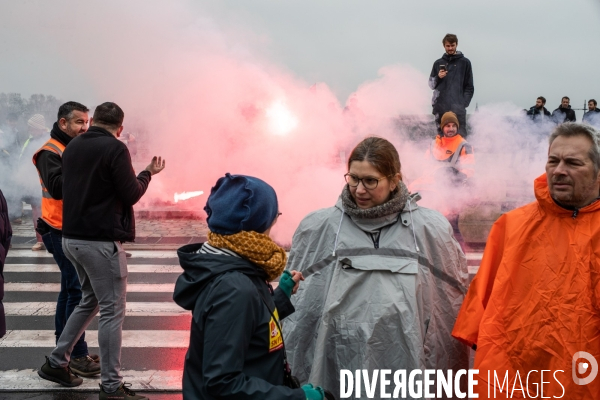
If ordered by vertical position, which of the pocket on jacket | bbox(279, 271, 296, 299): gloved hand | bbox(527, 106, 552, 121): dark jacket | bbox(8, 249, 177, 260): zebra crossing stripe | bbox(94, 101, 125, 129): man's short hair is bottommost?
bbox(8, 249, 177, 260): zebra crossing stripe

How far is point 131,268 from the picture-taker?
28.0 feet

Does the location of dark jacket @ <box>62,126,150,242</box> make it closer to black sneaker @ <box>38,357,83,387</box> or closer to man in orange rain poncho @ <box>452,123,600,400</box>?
black sneaker @ <box>38,357,83,387</box>

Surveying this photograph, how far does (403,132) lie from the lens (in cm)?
1112

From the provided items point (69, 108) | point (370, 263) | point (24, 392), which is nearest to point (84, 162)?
point (69, 108)

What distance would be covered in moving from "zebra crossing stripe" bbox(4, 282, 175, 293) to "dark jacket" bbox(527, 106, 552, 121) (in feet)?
26.7

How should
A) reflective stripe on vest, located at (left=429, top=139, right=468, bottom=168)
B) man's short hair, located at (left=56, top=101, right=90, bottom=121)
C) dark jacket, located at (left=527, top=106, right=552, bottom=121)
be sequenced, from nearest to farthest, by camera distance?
man's short hair, located at (left=56, top=101, right=90, bottom=121) → reflective stripe on vest, located at (left=429, top=139, right=468, bottom=168) → dark jacket, located at (left=527, top=106, right=552, bottom=121)

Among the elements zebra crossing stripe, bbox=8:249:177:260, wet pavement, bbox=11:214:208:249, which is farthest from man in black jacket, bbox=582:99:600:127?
zebra crossing stripe, bbox=8:249:177:260

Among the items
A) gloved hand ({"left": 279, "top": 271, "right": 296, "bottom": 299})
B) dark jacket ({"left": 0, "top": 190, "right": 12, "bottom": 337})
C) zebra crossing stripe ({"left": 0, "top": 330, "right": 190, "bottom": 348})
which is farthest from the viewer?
zebra crossing stripe ({"left": 0, "top": 330, "right": 190, "bottom": 348})

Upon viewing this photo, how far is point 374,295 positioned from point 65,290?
2949 mm

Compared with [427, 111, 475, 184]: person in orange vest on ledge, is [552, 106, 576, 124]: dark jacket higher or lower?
higher

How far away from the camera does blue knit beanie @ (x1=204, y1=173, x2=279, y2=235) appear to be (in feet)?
7.22

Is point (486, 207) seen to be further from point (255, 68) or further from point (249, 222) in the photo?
point (249, 222)

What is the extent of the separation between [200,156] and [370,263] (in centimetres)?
915

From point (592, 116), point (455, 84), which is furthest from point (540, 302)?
point (592, 116)
